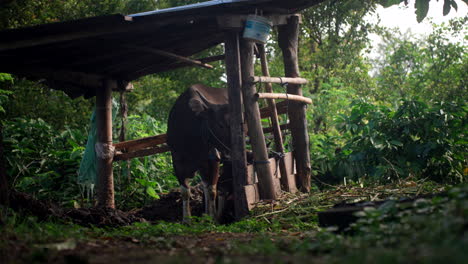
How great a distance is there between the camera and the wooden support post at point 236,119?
6879mm

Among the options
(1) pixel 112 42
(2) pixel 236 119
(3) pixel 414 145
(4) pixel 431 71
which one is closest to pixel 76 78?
(1) pixel 112 42

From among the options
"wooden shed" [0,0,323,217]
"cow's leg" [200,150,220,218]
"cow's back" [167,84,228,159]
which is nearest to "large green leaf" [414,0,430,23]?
"wooden shed" [0,0,323,217]

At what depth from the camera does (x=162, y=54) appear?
7707 mm

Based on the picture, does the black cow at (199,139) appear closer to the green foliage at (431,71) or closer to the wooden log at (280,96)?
the wooden log at (280,96)

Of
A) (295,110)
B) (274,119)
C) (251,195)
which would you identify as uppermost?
(295,110)

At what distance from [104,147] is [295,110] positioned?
3.12 m

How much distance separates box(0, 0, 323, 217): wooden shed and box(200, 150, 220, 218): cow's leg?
1071mm

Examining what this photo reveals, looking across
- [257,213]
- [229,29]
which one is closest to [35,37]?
[229,29]

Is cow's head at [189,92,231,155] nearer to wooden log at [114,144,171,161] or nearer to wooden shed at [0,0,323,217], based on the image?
wooden shed at [0,0,323,217]

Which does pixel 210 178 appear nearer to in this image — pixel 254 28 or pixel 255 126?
pixel 255 126

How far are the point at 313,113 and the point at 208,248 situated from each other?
33.6ft

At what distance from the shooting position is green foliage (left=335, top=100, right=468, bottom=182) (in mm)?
8180

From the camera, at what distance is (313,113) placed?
13.9 meters

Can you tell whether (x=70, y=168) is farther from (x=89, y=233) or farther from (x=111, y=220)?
(x=89, y=233)
